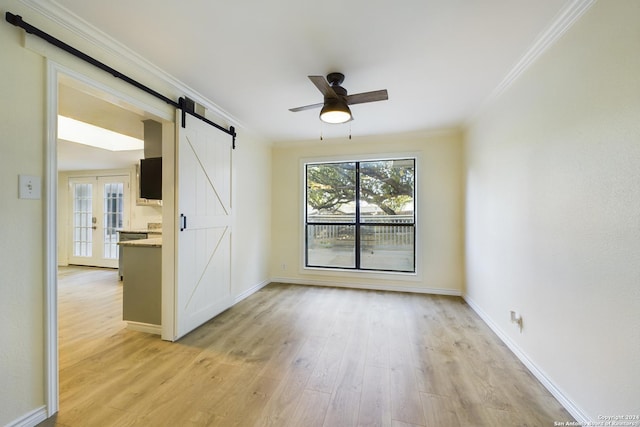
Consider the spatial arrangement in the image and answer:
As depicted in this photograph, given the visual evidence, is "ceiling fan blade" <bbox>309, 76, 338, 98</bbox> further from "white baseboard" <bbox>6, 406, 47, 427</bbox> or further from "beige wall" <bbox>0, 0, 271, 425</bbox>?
"white baseboard" <bbox>6, 406, 47, 427</bbox>

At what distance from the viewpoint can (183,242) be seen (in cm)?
274

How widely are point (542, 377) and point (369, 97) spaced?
2.59 meters

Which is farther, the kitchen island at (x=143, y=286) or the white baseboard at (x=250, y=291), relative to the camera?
the white baseboard at (x=250, y=291)

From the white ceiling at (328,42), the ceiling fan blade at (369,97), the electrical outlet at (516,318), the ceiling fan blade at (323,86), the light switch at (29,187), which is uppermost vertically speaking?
the white ceiling at (328,42)

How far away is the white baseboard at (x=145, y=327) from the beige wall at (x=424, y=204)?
2355mm

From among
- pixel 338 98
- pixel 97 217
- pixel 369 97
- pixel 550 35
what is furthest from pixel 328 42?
pixel 97 217

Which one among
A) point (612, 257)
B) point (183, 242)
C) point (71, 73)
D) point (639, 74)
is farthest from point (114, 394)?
point (639, 74)

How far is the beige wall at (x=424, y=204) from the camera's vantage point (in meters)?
4.11

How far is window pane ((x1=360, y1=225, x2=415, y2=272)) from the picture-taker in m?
4.45

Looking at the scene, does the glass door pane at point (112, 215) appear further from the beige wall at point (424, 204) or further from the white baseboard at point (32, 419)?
the white baseboard at point (32, 419)

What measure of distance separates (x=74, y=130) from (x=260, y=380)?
4.63 meters

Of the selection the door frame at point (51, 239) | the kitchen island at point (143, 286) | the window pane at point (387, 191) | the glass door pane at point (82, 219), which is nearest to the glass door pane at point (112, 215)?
the glass door pane at point (82, 219)

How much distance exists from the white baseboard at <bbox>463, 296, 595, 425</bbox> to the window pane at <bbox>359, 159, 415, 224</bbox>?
196cm

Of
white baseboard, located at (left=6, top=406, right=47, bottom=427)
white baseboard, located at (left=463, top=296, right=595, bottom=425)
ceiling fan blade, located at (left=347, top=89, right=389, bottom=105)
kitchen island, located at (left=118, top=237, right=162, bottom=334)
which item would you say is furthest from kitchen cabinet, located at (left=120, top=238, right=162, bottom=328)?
white baseboard, located at (left=463, top=296, right=595, bottom=425)
